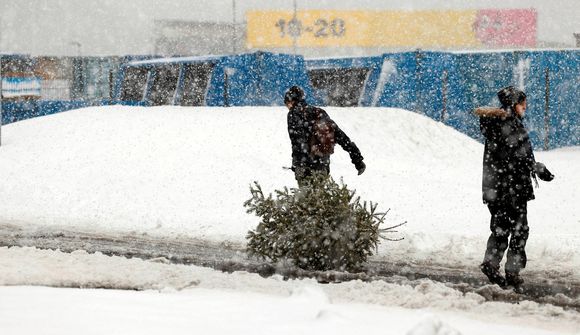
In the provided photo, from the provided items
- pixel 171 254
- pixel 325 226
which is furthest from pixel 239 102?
pixel 325 226

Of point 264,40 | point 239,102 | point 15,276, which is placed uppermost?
point 264,40

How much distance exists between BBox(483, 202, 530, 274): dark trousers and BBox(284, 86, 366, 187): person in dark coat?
5.53ft

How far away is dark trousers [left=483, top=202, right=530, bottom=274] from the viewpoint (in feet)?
26.7

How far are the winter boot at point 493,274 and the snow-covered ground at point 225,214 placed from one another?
682mm

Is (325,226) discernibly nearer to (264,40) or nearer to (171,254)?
(171,254)

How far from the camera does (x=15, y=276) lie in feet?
26.1

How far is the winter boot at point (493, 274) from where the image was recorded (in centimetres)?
830

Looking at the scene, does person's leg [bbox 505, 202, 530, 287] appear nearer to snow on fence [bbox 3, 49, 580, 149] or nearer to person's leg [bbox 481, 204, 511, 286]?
person's leg [bbox 481, 204, 511, 286]

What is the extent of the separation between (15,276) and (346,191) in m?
3.24

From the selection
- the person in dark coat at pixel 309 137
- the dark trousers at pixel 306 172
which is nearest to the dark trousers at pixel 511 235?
the person in dark coat at pixel 309 137

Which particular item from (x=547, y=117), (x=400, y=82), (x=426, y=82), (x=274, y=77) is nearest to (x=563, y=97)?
(x=547, y=117)

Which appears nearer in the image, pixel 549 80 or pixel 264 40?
pixel 549 80

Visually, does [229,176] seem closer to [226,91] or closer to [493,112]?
[493,112]

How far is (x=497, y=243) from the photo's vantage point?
8.34 metres
